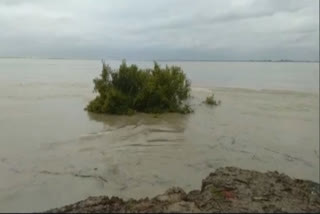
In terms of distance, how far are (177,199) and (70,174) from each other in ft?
18.8

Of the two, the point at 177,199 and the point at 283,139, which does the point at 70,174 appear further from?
the point at 283,139

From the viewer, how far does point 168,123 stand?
18.8 meters

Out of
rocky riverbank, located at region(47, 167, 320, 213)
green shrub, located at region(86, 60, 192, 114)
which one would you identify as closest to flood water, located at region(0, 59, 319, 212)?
green shrub, located at region(86, 60, 192, 114)

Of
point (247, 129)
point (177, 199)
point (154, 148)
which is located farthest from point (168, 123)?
point (177, 199)

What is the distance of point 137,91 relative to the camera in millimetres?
22672

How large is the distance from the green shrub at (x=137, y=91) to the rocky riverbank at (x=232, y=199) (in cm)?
1561

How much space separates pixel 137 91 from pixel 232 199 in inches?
697

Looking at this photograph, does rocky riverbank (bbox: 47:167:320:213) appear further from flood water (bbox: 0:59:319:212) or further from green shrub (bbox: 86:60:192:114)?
green shrub (bbox: 86:60:192:114)

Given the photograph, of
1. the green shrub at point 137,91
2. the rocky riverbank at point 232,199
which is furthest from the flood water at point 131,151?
the rocky riverbank at point 232,199

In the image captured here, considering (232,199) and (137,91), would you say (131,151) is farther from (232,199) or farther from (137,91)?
(137,91)

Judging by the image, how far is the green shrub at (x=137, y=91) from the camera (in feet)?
70.9

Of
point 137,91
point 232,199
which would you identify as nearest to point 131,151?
point 232,199

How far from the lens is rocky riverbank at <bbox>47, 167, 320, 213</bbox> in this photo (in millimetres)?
4867

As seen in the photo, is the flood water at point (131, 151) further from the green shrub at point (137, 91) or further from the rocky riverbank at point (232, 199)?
the rocky riverbank at point (232, 199)
